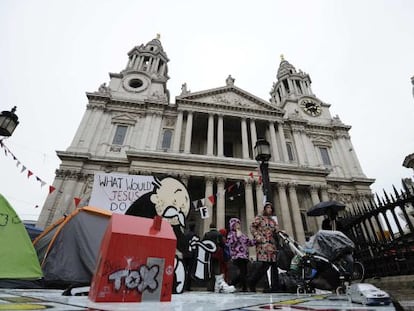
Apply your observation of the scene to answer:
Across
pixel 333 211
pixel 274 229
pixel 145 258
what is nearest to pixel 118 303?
pixel 145 258

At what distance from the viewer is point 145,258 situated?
1873mm

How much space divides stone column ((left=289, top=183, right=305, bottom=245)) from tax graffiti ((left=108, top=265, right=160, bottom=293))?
46.4 feet

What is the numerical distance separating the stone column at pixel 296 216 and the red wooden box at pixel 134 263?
14.1 m

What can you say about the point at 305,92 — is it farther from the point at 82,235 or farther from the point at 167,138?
the point at 82,235

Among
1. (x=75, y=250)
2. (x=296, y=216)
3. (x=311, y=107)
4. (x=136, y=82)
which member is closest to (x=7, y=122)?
(x=75, y=250)

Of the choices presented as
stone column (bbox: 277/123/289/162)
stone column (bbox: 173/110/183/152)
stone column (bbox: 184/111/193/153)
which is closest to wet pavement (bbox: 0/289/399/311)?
stone column (bbox: 184/111/193/153)

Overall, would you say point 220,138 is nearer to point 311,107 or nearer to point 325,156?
point 325,156

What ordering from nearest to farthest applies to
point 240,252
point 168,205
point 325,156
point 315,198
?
point 240,252 → point 168,205 → point 315,198 → point 325,156

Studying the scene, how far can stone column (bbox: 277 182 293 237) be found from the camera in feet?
47.2

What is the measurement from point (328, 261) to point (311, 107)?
27047 millimetres

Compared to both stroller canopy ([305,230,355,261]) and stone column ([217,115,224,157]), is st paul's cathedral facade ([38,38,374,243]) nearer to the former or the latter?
stone column ([217,115,224,157])

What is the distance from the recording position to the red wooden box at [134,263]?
1742 millimetres

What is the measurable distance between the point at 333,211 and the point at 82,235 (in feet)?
23.3

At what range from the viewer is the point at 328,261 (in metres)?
3.48
